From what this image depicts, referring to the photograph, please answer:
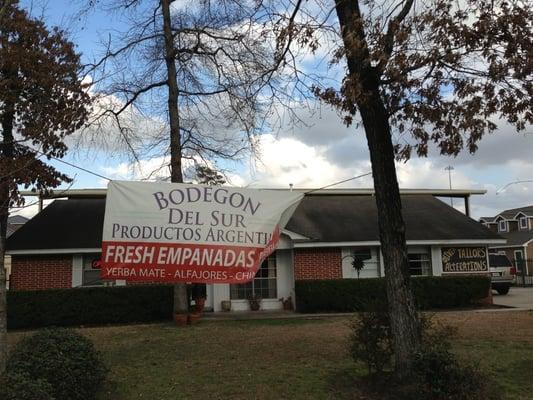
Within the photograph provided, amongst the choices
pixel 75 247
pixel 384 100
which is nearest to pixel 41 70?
pixel 75 247

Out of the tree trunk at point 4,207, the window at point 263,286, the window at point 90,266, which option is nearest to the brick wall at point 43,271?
the window at point 90,266

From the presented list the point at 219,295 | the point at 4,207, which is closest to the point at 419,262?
the point at 219,295

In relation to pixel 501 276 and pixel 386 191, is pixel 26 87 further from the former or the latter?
pixel 501 276

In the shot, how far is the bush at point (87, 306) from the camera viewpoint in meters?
17.2

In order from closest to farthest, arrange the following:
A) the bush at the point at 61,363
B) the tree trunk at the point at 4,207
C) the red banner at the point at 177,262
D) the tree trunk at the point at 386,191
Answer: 1. the tree trunk at the point at 4,207
2. the bush at the point at 61,363
3. the tree trunk at the point at 386,191
4. the red banner at the point at 177,262

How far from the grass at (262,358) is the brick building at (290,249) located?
4418mm

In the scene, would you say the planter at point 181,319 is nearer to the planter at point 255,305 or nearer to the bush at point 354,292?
the planter at point 255,305

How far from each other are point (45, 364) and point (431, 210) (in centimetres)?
1996

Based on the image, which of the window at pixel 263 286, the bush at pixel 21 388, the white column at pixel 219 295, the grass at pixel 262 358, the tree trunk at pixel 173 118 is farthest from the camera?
the window at pixel 263 286

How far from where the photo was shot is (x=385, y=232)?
751 cm

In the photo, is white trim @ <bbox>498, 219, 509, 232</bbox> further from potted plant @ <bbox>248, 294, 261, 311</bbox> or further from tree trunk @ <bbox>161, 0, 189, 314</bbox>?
tree trunk @ <bbox>161, 0, 189, 314</bbox>

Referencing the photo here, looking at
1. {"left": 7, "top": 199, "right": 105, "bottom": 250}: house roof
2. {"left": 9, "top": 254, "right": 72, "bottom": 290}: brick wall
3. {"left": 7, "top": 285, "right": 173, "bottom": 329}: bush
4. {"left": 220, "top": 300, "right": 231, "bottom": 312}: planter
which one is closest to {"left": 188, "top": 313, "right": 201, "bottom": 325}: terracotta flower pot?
{"left": 7, "top": 285, "right": 173, "bottom": 329}: bush

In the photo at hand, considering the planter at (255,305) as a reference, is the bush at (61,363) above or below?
below

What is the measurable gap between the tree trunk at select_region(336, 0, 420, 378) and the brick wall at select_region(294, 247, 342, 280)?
41.2ft
